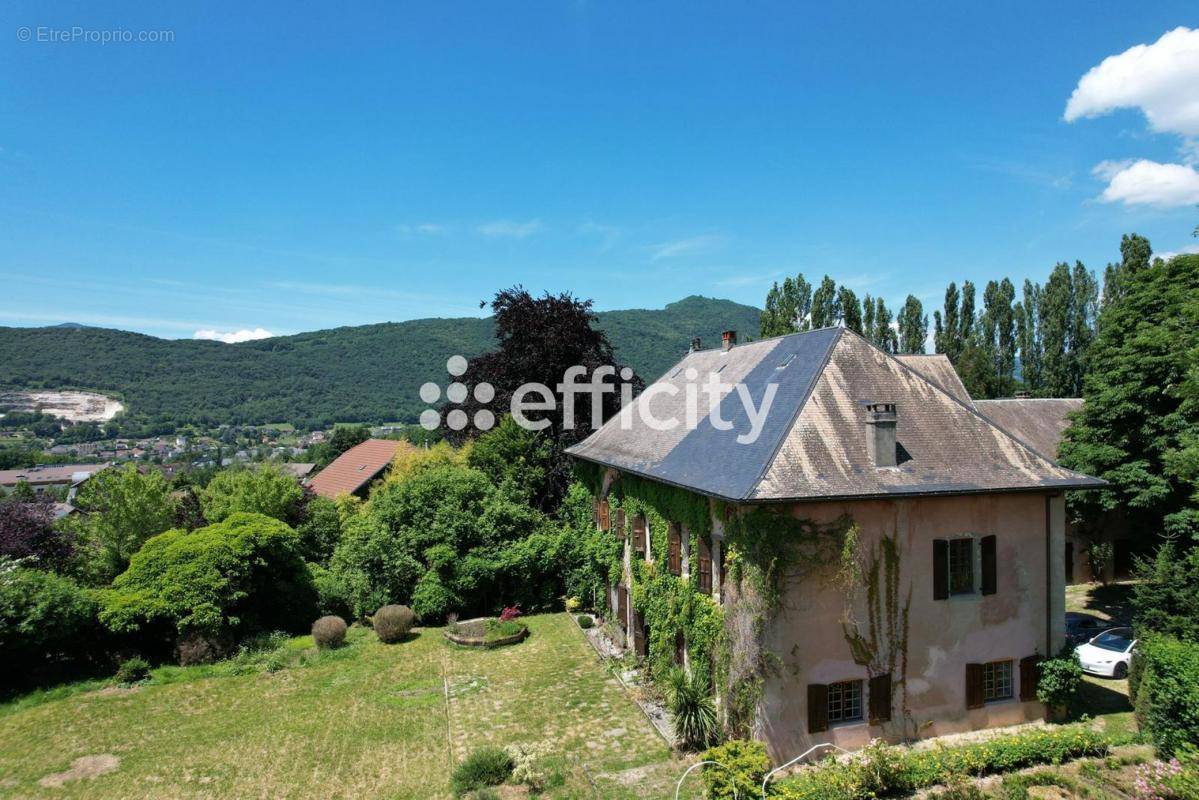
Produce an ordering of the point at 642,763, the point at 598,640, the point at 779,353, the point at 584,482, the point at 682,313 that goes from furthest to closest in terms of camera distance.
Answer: the point at 682,313 < the point at 584,482 < the point at 598,640 < the point at 779,353 < the point at 642,763

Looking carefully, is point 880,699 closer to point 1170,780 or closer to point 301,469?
point 1170,780

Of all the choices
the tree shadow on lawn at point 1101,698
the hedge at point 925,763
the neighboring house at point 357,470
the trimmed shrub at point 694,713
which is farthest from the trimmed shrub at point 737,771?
the neighboring house at point 357,470

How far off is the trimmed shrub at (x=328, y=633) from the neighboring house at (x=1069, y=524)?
23.6 m

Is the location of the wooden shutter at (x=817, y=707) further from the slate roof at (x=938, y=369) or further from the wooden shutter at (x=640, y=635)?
the slate roof at (x=938, y=369)

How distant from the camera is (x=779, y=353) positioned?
1919cm

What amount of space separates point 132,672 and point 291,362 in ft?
411

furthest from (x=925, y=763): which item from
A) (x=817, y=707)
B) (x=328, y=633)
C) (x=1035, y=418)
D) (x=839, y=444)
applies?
(x=1035, y=418)

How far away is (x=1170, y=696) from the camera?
13.2m

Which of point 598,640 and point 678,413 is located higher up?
point 678,413

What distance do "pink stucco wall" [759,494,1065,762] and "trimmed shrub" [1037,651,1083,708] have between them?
351 millimetres

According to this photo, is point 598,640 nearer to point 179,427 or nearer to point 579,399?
point 579,399

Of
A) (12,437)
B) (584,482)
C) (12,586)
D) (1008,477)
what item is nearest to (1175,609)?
(1008,477)

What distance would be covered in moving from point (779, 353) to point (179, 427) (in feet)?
411

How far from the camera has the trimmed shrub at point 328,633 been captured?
77.3 feet
